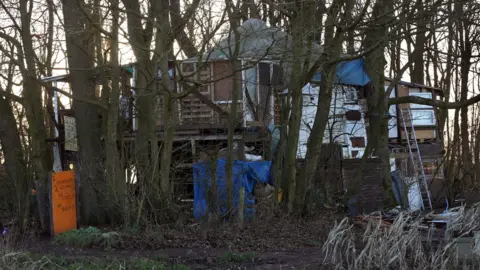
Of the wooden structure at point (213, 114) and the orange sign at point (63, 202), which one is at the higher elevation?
the wooden structure at point (213, 114)

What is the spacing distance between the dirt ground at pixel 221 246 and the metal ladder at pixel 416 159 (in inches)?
238

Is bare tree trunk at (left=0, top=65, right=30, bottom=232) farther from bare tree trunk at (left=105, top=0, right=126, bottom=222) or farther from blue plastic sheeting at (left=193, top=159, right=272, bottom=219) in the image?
blue plastic sheeting at (left=193, top=159, right=272, bottom=219)

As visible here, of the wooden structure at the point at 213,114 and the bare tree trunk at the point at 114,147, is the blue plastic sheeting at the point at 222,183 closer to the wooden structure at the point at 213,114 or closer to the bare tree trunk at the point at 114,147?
the wooden structure at the point at 213,114

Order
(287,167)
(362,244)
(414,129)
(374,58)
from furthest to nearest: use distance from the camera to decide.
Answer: (414,129) < (374,58) < (287,167) < (362,244)

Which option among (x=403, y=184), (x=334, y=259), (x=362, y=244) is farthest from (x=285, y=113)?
(x=334, y=259)

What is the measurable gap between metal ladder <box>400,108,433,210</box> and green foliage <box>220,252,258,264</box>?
9.17 m

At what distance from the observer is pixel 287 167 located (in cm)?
1323

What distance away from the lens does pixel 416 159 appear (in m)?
19.1

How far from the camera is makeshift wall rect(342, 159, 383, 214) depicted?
14445mm

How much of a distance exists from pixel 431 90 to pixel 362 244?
14.7 metres

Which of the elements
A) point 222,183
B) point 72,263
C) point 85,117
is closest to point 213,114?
point 85,117

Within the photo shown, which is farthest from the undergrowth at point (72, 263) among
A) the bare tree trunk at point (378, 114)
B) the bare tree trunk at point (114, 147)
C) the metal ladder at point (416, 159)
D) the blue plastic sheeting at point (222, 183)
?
the metal ladder at point (416, 159)

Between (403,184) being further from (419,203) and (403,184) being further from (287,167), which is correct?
(287,167)

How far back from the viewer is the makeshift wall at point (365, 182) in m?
14.4
